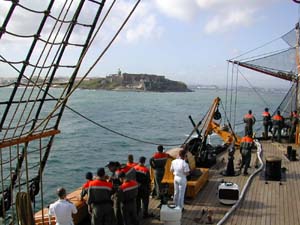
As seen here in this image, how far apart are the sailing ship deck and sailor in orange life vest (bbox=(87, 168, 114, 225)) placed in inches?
61.1

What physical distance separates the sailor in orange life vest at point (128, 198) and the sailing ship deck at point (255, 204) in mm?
923

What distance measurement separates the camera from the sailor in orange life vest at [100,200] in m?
7.01

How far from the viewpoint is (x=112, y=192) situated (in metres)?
7.36

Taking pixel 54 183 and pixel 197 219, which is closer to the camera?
pixel 197 219

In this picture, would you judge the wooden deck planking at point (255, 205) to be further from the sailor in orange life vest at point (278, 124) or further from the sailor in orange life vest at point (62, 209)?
the sailor in orange life vest at point (278, 124)

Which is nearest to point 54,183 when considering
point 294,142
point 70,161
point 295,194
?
point 70,161

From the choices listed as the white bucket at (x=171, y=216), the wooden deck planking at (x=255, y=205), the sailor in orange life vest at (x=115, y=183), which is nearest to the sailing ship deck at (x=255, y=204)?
the wooden deck planking at (x=255, y=205)

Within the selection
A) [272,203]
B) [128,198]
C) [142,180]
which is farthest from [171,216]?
[272,203]

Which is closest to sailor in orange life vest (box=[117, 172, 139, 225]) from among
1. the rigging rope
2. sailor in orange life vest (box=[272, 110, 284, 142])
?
the rigging rope

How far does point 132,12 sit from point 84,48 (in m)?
0.98

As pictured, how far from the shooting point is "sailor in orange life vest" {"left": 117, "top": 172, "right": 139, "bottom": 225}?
7426mm

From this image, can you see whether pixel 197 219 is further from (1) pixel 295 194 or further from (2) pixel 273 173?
(2) pixel 273 173

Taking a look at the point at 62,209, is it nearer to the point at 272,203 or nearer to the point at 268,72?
the point at 272,203

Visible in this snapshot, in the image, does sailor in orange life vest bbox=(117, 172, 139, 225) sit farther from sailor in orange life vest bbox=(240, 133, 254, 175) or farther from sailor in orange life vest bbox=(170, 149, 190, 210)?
sailor in orange life vest bbox=(240, 133, 254, 175)
